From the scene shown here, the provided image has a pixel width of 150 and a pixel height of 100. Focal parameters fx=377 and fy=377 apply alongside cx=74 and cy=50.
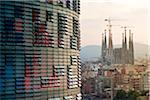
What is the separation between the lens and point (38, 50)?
421cm

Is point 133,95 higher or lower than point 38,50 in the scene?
lower

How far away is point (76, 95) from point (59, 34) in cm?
96

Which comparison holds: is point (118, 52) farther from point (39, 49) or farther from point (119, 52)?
point (39, 49)

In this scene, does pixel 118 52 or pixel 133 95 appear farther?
pixel 118 52

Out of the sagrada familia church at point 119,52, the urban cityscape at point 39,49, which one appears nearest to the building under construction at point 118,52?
the sagrada familia church at point 119,52

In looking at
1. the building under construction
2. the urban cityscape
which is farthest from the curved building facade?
the building under construction

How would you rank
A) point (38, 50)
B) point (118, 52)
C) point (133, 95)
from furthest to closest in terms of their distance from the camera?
point (118, 52), point (133, 95), point (38, 50)

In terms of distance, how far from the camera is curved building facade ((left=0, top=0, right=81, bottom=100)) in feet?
12.7

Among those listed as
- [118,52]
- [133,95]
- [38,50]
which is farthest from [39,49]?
[118,52]

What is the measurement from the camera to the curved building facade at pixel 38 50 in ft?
12.7

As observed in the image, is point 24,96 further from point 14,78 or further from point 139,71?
point 139,71

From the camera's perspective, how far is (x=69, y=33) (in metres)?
4.79

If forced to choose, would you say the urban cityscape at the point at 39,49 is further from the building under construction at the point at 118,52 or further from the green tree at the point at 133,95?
the building under construction at the point at 118,52

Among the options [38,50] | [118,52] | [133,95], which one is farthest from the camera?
[118,52]
